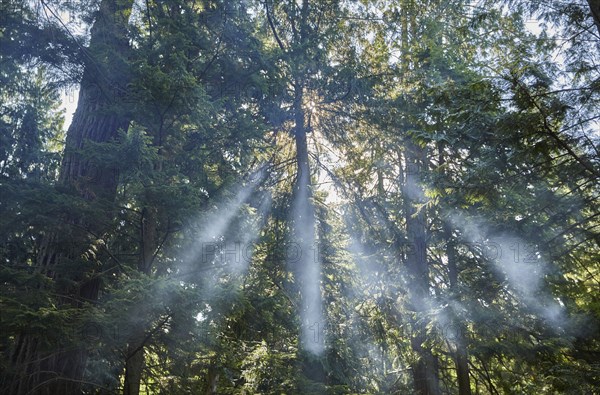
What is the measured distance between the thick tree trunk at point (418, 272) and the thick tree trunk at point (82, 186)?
6.05 m

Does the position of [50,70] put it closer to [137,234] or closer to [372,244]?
[137,234]

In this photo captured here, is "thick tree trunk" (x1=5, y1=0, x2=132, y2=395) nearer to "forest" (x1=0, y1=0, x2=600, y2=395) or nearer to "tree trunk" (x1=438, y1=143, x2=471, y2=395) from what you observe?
"forest" (x1=0, y1=0, x2=600, y2=395)

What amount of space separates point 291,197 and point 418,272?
142 inches

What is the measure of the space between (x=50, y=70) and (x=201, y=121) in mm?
2777

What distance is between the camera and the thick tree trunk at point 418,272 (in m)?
9.16

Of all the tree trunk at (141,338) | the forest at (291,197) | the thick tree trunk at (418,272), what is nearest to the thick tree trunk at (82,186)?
the forest at (291,197)

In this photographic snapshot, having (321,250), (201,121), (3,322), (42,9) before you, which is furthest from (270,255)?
(42,9)

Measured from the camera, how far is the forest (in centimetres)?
504

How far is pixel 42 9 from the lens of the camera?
5.87 meters

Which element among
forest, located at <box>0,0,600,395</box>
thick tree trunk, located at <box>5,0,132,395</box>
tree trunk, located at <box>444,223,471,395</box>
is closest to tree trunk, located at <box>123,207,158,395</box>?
forest, located at <box>0,0,600,395</box>

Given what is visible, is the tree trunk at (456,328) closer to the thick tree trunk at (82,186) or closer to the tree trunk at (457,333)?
Result: the tree trunk at (457,333)

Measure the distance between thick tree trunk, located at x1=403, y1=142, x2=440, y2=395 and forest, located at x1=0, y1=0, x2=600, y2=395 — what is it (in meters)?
0.06

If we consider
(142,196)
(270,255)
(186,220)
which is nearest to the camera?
(142,196)

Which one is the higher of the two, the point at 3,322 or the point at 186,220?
the point at 186,220
